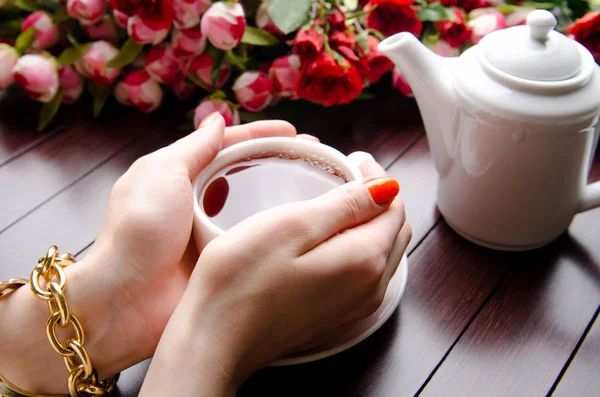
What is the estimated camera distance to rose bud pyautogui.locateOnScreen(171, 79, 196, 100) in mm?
960

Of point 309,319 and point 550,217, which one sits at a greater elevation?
point 309,319

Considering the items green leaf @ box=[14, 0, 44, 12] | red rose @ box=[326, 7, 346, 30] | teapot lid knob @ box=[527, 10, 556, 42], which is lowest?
red rose @ box=[326, 7, 346, 30]

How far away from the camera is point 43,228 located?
783 mm

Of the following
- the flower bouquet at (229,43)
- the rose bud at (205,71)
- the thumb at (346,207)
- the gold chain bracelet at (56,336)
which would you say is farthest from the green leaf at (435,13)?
the gold chain bracelet at (56,336)

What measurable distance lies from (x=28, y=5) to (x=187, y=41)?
0.31m

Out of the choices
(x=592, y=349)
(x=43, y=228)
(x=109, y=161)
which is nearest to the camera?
(x=592, y=349)

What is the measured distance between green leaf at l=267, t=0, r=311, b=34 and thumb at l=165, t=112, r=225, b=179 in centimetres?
24

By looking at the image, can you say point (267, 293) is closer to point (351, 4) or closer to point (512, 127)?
point (512, 127)

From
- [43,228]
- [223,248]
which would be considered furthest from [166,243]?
[43,228]

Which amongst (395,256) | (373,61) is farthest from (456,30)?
(395,256)

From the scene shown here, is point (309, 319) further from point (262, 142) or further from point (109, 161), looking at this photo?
point (109, 161)

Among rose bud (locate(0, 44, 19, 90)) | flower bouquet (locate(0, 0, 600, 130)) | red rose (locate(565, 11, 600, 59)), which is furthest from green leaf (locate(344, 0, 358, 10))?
rose bud (locate(0, 44, 19, 90))

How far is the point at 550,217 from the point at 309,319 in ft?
1.14

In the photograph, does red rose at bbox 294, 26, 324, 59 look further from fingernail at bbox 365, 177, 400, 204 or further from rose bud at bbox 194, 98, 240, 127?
fingernail at bbox 365, 177, 400, 204
